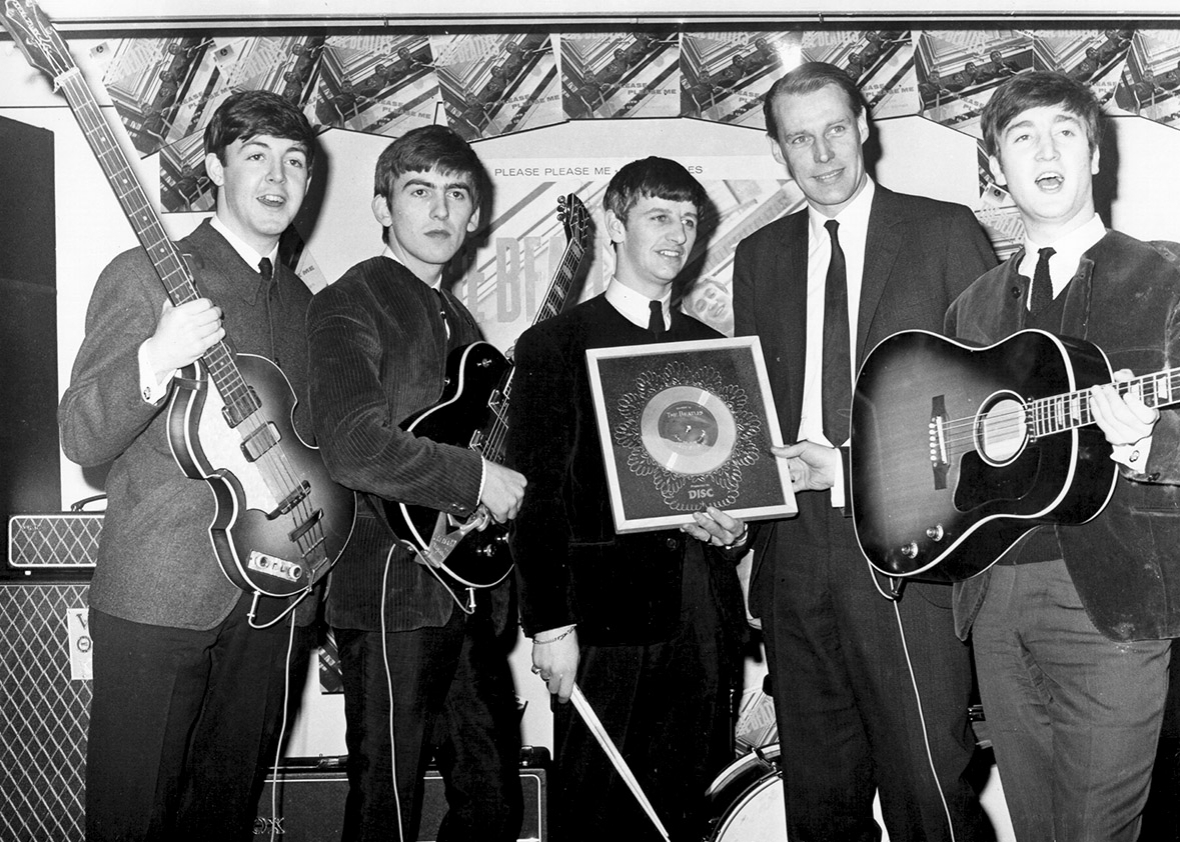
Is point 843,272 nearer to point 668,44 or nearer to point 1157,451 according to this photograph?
point 1157,451

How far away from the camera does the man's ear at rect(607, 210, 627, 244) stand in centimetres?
285

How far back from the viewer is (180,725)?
2.52 meters

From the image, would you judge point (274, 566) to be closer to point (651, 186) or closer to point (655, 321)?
point (655, 321)

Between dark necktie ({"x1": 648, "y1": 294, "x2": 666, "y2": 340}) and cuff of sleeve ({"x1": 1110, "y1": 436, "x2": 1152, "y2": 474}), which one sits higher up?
dark necktie ({"x1": 648, "y1": 294, "x2": 666, "y2": 340})

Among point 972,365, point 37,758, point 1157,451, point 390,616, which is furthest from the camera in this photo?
point 37,758

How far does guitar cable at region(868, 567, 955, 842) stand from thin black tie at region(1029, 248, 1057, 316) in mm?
747

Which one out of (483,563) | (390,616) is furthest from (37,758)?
(483,563)

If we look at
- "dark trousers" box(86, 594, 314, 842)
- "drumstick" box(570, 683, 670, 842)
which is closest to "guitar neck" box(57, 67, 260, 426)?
"dark trousers" box(86, 594, 314, 842)

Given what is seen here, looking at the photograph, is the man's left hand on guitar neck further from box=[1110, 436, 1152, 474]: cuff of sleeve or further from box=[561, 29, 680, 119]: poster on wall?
box=[561, 29, 680, 119]: poster on wall

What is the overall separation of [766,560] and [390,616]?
1047 mm

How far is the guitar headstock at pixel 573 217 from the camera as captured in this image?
3.30 metres

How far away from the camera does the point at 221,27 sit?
3592 mm

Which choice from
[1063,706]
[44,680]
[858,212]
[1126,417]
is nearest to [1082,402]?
[1126,417]

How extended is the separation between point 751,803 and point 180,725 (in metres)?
1.71
